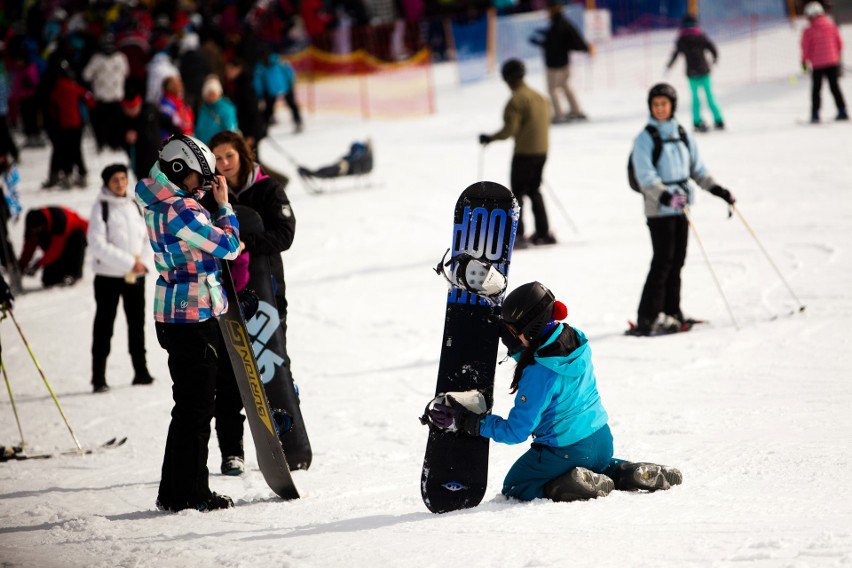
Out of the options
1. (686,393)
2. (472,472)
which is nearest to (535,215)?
(686,393)

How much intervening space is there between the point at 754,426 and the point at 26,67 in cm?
1714

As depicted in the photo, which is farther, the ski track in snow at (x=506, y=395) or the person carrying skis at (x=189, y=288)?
the person carrying skis at (x=189, y=288)

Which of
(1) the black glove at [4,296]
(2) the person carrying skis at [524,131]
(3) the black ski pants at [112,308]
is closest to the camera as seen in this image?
(1) the black glove at [4,296]

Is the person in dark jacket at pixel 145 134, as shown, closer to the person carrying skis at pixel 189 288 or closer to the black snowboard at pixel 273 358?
the black snowboard at pixel 273 358

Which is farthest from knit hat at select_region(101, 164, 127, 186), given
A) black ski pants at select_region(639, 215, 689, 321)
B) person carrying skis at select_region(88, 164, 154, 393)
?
black ski pants at select_region(639, 215, 689, 321)

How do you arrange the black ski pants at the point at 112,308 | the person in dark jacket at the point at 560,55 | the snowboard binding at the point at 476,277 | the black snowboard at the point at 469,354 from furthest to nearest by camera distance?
the person in dark jacket at the point at 560,55 < the black ski pants at the point at 112,308 < the snowboard binding at the point at 476,277 < the black snowboard at the point at 469,354

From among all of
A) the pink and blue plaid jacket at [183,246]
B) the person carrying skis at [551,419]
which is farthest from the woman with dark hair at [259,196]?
the person carrying skis at [551,419]

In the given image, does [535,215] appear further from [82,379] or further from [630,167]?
[82,379]

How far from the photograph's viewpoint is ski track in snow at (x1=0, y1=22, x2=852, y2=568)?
13.0 feet

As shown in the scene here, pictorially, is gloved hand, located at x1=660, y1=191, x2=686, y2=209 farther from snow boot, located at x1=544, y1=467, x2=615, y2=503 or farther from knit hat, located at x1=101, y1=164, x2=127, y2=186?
knit hat, located at x1=101, y1=164, x2=127, y2=186

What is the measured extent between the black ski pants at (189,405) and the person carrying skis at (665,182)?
11.5 feet

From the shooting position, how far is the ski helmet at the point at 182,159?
4.58 m

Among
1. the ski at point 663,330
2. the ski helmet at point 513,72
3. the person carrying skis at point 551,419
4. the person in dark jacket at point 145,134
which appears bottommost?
the ski at point 663,330

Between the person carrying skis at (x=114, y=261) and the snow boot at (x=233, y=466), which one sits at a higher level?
the person carrying skis at (x=114, y=261)
